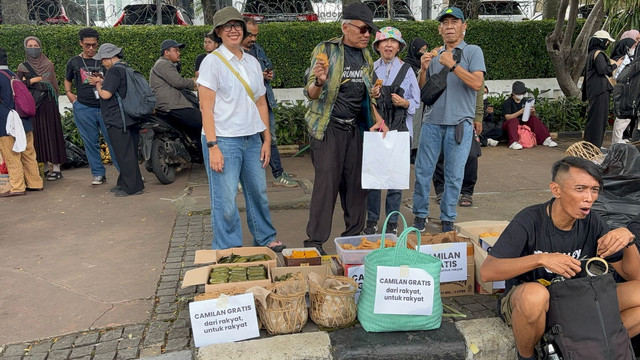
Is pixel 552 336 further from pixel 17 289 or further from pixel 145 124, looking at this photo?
pixel 145 124

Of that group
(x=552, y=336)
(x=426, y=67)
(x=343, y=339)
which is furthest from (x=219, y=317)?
(x=426, y=67)

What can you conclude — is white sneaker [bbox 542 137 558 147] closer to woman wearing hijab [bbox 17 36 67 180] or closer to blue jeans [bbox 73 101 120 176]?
blue jeans [bbox 73 101 120 176]

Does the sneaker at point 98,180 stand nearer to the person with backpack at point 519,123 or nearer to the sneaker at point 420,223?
the sneaker at point 420,223

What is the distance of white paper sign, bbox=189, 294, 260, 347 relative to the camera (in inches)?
137

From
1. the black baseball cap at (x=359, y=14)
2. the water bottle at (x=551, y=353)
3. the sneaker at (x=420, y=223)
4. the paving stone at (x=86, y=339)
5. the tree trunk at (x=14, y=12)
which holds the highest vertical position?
the tree trunk at (x=14, y=12)

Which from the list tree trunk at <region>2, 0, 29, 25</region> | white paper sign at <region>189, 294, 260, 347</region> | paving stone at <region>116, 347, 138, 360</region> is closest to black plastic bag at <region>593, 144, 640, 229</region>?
white paper sign at <region>189, 294, 260, 347</region>

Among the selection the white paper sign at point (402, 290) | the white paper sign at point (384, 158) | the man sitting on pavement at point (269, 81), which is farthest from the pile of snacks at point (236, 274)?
the man sitting on pavement at point (269, 81)

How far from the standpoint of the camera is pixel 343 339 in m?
3.59

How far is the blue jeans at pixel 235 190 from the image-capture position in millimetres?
4602

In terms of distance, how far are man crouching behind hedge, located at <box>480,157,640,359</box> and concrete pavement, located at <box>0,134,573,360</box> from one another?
2.03m

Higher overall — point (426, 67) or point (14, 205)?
point (426, 67)

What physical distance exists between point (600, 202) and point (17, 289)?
445 centimetres

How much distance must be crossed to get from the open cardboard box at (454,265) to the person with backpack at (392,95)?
120 centimetres

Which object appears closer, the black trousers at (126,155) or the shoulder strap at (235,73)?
the shoulder strap at (235,73)
